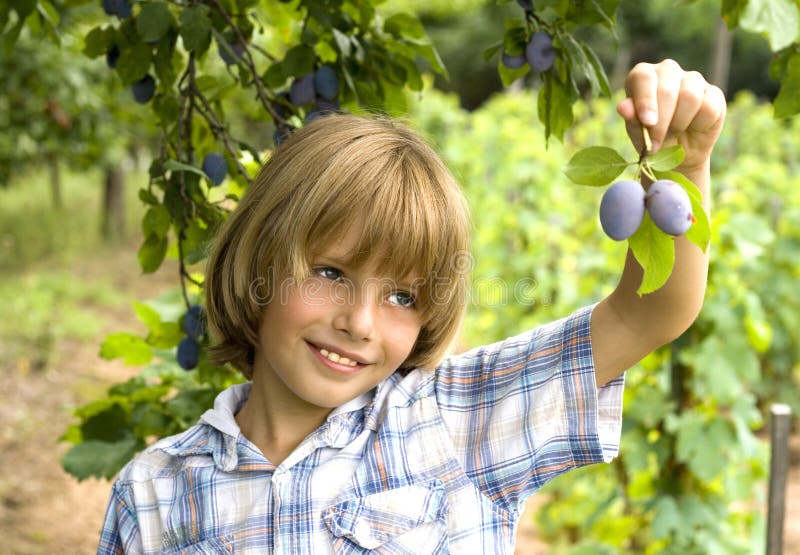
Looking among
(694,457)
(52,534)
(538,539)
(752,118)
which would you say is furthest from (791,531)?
(752,118)

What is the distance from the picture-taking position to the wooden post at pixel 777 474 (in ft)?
6.93

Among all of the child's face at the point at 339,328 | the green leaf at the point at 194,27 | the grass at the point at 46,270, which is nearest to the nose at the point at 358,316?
the child's face at the point at 339,328

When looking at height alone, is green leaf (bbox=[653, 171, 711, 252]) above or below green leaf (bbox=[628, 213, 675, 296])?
above

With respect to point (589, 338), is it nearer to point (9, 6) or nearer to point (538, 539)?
point (9, 6)

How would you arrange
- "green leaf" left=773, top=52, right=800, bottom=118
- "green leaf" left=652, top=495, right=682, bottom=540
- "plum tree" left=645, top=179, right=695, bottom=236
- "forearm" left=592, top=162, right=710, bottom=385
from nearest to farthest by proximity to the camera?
"plum tree" left=645, top=179, right=695, bottom=236 < "forearm" left=592, top=162, right=710, bottom=385 < "green leaf" left=773, top=52, right=800, bottom=118 < "green leaf" left=652, top=495, right=682, bottom=540

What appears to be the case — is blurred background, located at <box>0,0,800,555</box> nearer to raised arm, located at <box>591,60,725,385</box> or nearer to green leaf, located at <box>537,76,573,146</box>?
green leaf, located at <box>537,76,573,146</box>

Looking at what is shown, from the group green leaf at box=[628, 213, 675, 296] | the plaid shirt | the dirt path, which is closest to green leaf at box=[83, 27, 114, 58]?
the plaid shirt

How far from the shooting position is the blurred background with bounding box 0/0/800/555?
8.38ft

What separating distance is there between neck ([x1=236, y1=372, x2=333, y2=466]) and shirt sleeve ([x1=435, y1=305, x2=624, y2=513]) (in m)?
0.20

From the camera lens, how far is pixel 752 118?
9070 mm

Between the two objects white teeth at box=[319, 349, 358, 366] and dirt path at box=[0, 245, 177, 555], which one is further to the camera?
dirt path at box=[0, 245, 177, 555]

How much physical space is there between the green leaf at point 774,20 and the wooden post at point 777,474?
1.41 metres

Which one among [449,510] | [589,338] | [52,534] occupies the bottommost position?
[52,534]

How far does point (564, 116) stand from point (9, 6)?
1082 millimetres
